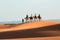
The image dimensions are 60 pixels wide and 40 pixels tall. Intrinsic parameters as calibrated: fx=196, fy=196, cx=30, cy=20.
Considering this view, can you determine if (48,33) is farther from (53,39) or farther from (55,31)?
(53,39)

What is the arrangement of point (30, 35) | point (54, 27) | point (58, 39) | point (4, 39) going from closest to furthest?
point (58, 39)
point (4, 39)
point (30, 35)
point (54, 27)

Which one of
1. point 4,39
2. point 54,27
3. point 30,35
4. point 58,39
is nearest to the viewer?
point 58,39

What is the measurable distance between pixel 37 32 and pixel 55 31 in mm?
1319

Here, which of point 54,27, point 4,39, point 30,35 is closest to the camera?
point 4,39

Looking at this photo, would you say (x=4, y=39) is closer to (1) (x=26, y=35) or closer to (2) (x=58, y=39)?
(1) (x=26, y=35)

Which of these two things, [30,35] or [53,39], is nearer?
[53,39]

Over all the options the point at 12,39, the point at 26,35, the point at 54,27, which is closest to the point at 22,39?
the point at 12,39

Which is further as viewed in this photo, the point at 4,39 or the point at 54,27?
the point at 54,27

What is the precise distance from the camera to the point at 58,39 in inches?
433

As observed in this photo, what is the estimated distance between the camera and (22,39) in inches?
454

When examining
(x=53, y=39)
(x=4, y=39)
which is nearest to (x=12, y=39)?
(x=4, y=39)

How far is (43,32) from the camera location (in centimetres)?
1348

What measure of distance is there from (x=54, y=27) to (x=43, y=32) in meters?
1.67

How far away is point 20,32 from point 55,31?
2452 millimetres
